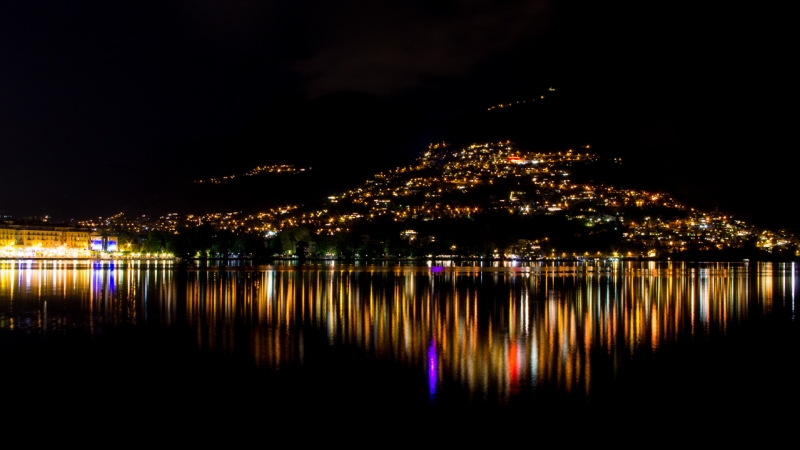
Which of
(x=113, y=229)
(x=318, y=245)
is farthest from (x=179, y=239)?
(x=113, y=229)

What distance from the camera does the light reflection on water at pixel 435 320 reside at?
13.7 m

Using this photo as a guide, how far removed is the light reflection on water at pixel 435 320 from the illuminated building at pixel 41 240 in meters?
113

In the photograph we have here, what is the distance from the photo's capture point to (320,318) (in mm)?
20625

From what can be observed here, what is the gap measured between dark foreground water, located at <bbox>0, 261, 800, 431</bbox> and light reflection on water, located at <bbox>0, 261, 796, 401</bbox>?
0.26 ft

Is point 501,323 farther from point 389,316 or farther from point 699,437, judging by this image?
point 699,437

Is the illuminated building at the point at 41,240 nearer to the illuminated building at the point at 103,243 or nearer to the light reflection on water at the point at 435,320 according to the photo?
the illuminated building at the point at 103,243

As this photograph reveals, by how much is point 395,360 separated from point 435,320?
6400 millimetres

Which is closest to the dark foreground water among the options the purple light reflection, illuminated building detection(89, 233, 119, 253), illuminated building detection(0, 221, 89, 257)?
the purple light reflection

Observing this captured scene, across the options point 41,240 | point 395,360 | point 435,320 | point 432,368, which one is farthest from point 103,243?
point 432,368

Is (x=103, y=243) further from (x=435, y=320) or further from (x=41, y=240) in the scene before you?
(x=435, y=320)

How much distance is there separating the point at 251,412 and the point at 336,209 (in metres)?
143

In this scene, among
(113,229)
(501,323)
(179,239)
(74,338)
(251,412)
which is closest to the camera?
(251,412)

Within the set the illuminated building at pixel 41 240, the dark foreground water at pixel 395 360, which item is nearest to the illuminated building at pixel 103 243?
the illuminated building at pixel 41 240

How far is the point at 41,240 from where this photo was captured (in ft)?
479
